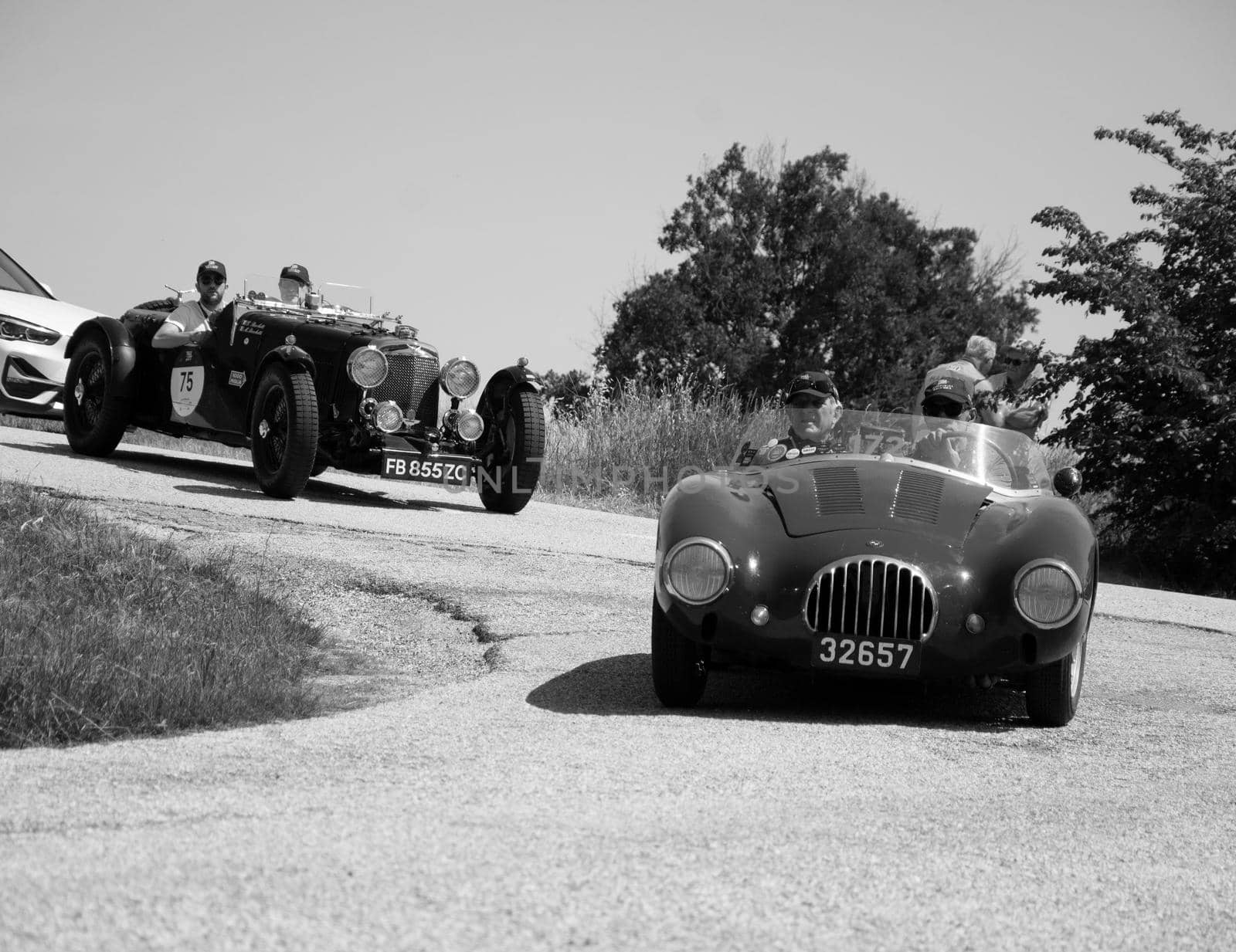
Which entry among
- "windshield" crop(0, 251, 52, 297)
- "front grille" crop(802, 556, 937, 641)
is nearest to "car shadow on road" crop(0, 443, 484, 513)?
"windshield" crop(0, 251, 52, 297)

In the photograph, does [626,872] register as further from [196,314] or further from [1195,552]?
[1195,552]

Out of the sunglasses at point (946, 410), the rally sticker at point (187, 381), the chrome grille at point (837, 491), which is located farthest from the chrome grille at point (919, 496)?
the rally sticker at point (187, 381)

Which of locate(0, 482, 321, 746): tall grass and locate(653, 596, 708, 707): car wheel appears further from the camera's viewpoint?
locate(653, 596, 708, 707): car wheel

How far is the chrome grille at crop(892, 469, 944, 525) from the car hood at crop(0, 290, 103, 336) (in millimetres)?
9743

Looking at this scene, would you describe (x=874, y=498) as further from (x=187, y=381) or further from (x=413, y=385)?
(x=187, y=381)

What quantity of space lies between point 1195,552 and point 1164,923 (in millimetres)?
14718

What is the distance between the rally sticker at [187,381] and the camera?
39.8ft

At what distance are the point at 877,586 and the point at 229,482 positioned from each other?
803cm

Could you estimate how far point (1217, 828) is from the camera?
3.91 meters

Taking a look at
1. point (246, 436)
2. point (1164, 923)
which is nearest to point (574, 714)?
point (1164, 923)

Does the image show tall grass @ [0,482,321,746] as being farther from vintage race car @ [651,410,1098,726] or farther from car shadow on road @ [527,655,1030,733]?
vintage race car @ [651,410,1098,726]

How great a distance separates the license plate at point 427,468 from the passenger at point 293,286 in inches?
85.3

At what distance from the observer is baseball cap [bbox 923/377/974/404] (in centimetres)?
639

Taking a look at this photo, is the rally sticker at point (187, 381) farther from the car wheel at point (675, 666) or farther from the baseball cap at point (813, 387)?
the car wheel at point (675, 666)
